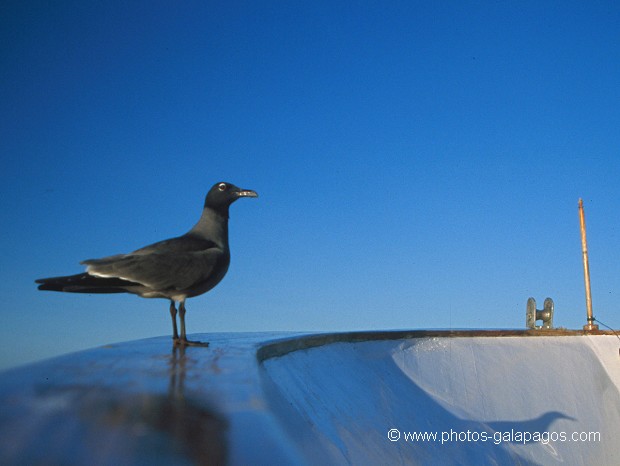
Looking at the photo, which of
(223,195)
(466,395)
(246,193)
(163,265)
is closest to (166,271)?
(163,265)

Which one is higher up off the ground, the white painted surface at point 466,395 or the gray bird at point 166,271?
the gray bird at point 166,271

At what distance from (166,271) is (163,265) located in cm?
5

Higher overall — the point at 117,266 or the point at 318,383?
the point at 117,266

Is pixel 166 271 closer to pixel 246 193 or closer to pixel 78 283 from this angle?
pixel 78 283

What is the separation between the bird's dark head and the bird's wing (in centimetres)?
61

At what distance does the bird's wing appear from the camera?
3.70 m

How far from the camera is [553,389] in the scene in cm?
840

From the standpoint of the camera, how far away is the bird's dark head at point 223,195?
15.0 feet

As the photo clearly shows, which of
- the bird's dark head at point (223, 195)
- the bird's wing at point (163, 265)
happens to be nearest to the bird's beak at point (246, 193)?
the bird's dark head at point (223, 195)

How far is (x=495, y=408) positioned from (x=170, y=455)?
704 centimetres

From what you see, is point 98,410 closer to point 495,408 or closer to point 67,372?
point 67,372

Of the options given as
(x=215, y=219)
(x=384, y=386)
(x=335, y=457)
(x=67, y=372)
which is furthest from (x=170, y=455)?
(x=384, y=386)

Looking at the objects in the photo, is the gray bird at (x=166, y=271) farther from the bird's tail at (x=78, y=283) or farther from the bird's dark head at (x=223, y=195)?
the bird's dark head at (x=223, y=195)

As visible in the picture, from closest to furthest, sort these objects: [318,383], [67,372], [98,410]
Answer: [98,410], [67,372], [318,383]
